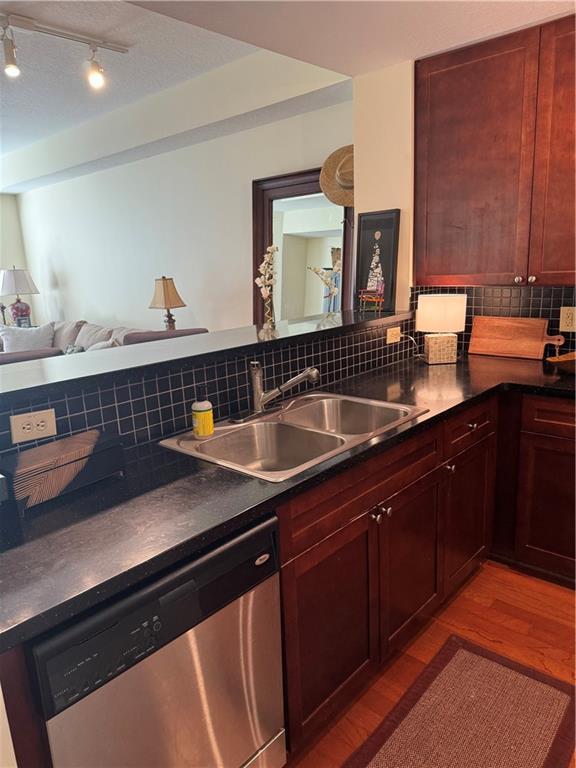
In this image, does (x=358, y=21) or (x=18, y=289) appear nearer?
(x=358, y=21)

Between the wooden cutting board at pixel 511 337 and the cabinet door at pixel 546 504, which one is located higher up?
the wooden cutting board at pixel 511 337

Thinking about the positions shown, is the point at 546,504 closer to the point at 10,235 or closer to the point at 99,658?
the point at 99,658

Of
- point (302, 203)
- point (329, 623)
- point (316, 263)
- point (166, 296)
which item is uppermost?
point (302, 203)

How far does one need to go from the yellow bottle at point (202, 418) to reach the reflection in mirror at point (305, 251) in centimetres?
213

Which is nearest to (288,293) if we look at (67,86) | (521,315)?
(521,315)

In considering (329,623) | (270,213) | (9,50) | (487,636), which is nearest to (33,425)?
(329,623)

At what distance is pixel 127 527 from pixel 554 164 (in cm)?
227

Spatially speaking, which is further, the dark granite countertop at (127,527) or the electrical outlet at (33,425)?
the electrical outlet at (33,425)

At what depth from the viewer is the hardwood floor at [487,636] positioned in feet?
5.43

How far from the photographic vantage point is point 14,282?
250 inches

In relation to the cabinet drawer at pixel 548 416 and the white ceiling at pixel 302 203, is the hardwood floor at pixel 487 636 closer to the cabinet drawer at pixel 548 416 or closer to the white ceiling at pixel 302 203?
the cabinet drawer at pixel 548 416

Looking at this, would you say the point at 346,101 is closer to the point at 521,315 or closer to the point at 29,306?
the point at 521,315

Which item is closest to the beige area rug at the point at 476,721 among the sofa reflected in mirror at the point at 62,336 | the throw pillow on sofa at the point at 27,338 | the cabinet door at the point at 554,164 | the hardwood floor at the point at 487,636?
the hardwood floor at the point at 487,636

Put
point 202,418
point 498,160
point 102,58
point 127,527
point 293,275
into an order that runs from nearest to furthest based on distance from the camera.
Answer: point 127,527, point 202,418, point 498,160, point 102,58, point 293,275
